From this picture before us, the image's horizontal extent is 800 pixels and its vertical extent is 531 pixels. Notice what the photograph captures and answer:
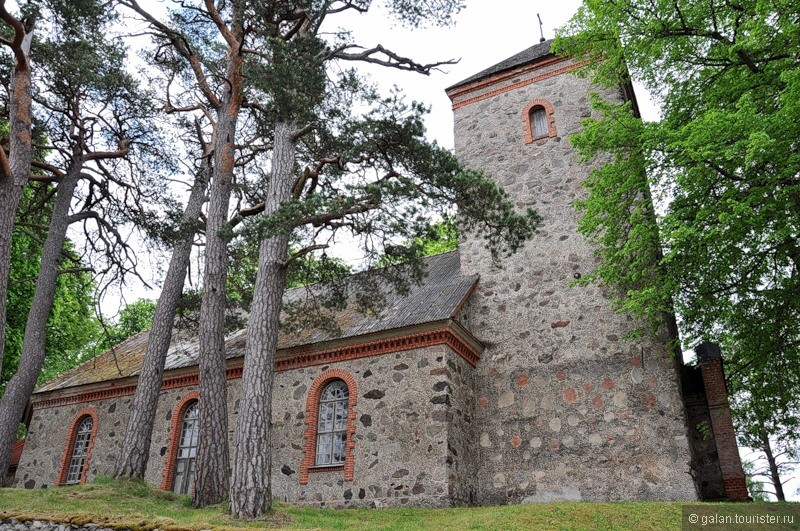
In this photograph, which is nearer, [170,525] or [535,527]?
[170,525]

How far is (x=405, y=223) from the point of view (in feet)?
30.4

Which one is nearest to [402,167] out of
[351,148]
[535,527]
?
[351,148]

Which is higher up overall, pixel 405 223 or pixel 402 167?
pixel 402 167

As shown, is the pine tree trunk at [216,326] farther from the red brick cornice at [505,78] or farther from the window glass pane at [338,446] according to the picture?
the red brick cornice at [505,78]

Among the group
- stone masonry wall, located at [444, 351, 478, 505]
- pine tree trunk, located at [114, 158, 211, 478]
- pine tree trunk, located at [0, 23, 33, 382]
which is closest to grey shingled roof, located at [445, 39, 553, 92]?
pine tree trunk, located at [114, 158, 211, 478]

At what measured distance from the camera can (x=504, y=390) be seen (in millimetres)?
11680

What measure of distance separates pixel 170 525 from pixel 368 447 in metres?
4.94

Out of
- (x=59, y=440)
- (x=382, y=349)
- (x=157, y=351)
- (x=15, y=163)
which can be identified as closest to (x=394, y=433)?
(x=382, y=349)

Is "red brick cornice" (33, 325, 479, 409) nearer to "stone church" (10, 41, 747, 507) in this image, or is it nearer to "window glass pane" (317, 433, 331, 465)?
"stone church" (10, 41, 747, 507)

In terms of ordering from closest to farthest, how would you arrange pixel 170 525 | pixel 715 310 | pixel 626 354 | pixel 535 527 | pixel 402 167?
pixel 170 525
pixel 535 527
pixel 402 167
pixel 715 310
pixel 626 354

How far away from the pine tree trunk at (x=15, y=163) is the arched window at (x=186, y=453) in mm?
5030

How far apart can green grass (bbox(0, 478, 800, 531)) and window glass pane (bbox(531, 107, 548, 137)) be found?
8.92 metres

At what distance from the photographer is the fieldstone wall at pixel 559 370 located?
1012 cm

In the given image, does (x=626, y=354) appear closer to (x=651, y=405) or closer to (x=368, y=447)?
(x=651, y=405)
